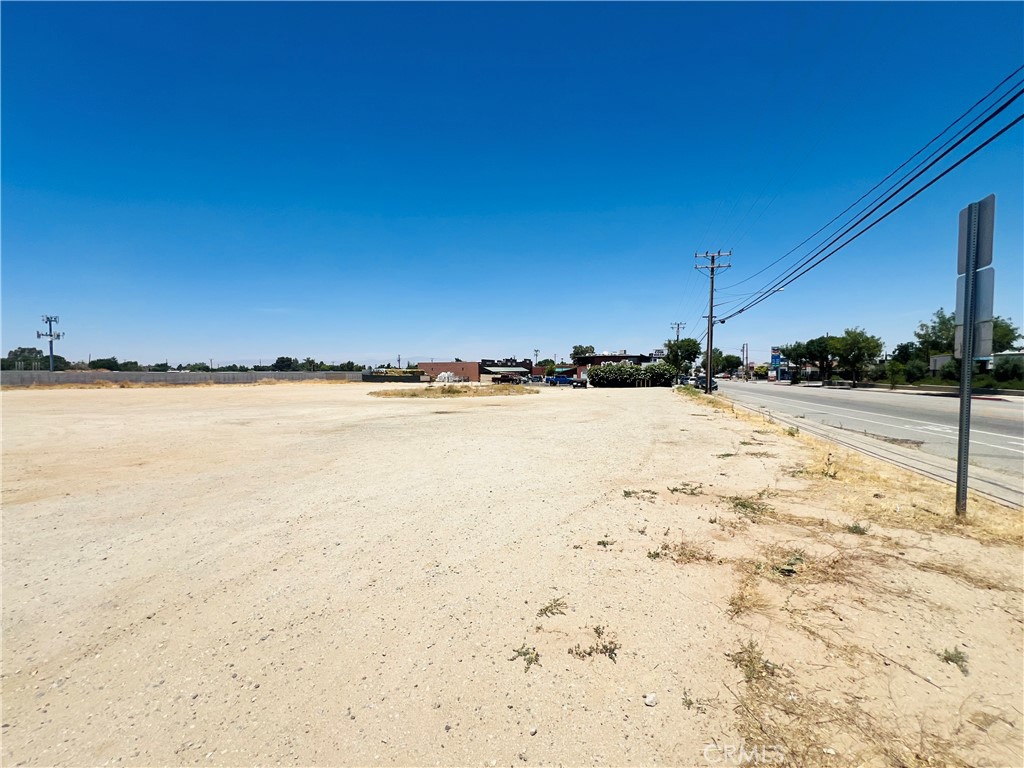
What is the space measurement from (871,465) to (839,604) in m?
6.45

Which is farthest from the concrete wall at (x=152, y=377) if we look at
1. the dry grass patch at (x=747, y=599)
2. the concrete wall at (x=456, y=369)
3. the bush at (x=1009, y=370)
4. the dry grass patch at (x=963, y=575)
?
the bush at (x=1009, y=370)

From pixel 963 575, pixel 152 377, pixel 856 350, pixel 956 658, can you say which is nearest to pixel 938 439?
pixel 963 575

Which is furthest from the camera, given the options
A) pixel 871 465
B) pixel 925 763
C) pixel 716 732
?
pixel 871 465

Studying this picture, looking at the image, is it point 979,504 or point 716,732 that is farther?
point 979,504

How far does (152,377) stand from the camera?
63.5m

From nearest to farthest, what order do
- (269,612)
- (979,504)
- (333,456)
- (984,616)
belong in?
(984,616) < (269,612) < (979,504) < (333,456)

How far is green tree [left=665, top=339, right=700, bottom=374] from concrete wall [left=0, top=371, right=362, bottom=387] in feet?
184

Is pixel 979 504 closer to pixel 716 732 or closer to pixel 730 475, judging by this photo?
pixel 730 475

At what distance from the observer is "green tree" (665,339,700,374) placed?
7012 centimetres

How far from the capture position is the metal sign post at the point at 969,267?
15.8 ft

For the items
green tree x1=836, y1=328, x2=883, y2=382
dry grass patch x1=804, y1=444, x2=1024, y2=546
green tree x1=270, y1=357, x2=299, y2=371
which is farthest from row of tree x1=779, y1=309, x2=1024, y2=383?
green tree x1=270, y1=357, x2=299, y2=371

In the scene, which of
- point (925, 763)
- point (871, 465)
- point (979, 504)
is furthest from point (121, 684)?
point (871, 465)

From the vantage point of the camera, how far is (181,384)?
204 feet

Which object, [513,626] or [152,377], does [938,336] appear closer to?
[513,626]
